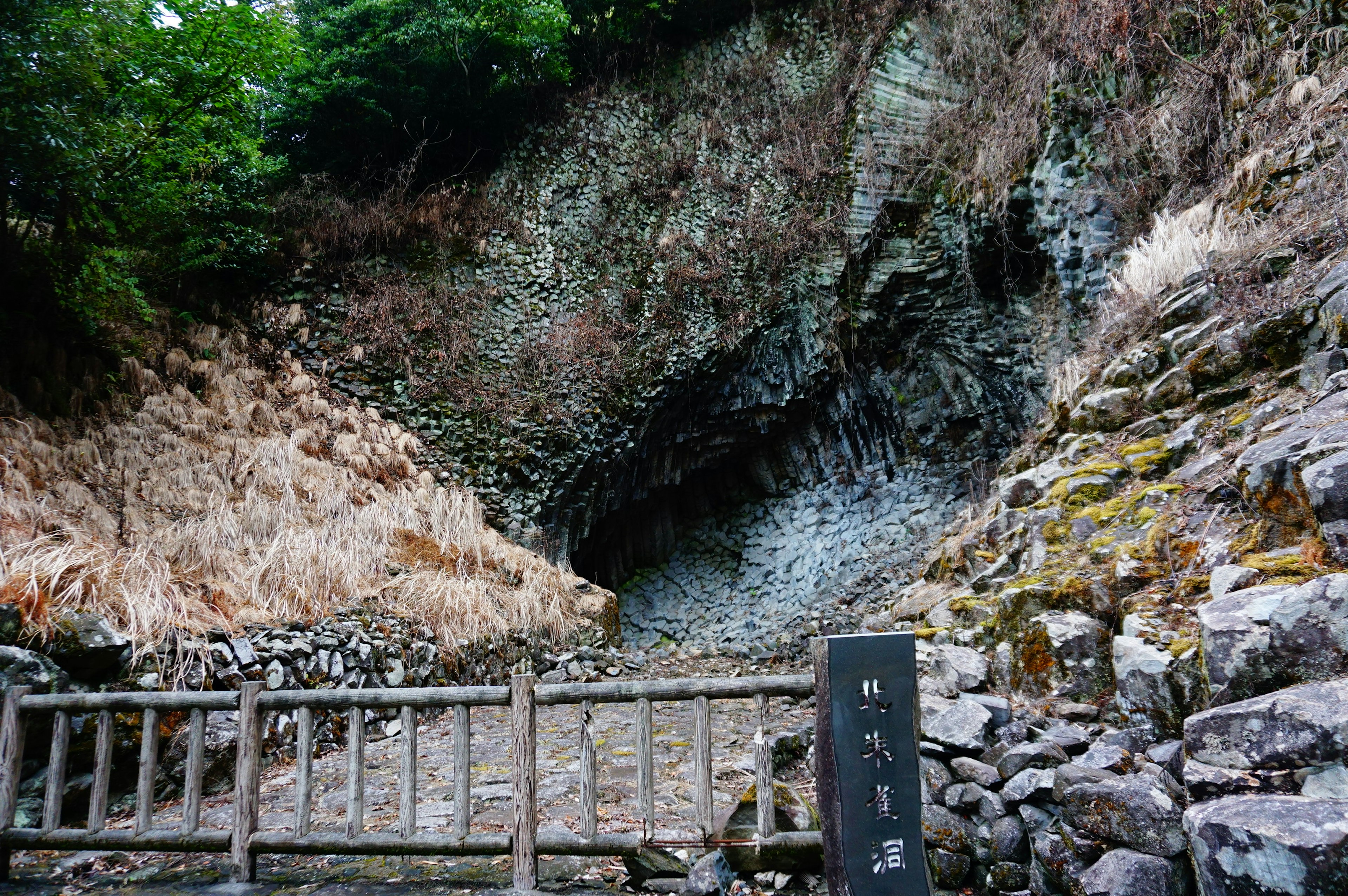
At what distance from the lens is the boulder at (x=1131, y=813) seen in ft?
6.45

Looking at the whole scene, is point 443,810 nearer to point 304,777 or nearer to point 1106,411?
point 304,777

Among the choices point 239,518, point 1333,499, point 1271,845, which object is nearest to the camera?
point 1271,845

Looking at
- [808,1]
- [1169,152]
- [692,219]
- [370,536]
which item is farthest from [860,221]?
[370,536]

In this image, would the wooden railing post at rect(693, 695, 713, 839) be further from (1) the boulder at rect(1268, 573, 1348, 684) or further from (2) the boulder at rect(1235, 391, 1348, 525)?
(2) the boulder at rect(1235, 391, 1348, 525)

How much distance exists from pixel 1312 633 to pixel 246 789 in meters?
4.02

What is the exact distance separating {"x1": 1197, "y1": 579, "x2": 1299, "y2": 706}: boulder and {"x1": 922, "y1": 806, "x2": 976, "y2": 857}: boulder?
37.6 inches

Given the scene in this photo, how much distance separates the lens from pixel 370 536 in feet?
21.6

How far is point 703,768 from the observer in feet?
9.11

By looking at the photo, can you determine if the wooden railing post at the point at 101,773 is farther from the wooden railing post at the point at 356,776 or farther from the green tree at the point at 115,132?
the green tree at the point at 115,132

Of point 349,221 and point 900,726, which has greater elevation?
point 349,221

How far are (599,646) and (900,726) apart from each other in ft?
17.9

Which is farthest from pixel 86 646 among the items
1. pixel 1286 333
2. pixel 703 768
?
pixel 1286 333

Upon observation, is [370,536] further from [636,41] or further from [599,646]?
[636,41]

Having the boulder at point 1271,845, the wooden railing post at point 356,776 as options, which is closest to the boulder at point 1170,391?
the boulder at point 1271,845
